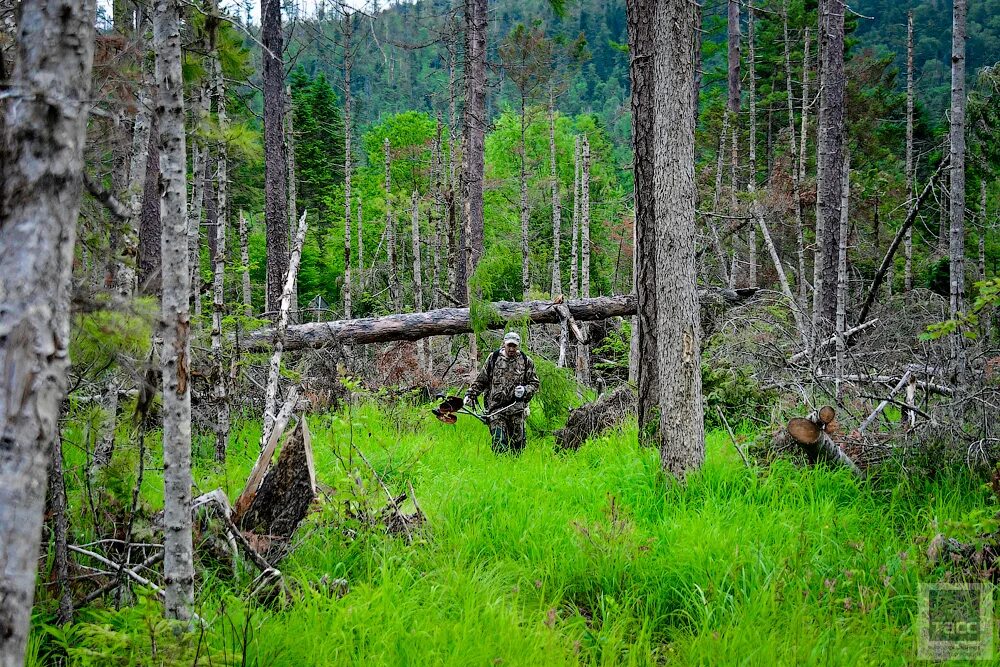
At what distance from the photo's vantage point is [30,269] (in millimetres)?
1852

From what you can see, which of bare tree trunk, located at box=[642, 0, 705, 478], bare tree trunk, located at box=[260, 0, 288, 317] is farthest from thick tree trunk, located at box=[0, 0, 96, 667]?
bare tree trunk, located at box=[260, 0, 288, 317]

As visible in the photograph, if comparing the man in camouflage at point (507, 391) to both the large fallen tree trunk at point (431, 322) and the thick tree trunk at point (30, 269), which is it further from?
the thick tree trunk at point (30, 269)

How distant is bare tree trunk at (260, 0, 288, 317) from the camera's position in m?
12.1

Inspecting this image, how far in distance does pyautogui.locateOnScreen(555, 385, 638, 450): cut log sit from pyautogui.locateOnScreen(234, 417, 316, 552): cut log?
14.1ft

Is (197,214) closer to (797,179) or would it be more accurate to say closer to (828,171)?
(828,171)

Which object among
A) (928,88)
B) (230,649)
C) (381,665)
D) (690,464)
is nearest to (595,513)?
(690,464)

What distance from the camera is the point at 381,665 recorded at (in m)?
3.31

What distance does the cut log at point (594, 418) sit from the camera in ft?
28.1

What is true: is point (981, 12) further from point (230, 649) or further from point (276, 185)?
point (230, 649)

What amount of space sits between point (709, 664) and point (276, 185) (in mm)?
11651

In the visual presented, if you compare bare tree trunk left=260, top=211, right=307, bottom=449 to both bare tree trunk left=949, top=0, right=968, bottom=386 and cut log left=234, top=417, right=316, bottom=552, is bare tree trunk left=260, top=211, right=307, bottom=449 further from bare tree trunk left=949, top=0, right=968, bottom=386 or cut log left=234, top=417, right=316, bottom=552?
bare tree trunk left=949, top=0, right=968, bottom=386
